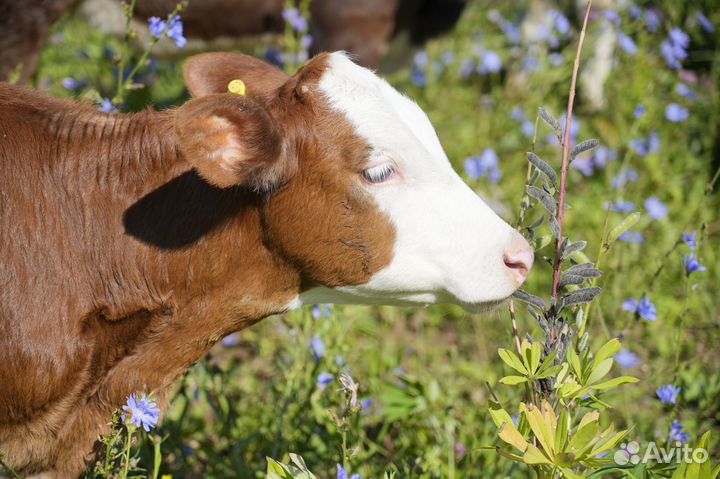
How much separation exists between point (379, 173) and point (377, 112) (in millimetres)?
183

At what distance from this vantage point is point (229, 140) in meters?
2.35

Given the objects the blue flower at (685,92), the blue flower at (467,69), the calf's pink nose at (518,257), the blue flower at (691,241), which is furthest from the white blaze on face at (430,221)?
the blue flower at (467,69)

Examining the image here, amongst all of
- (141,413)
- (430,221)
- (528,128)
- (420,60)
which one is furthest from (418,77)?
(141,413)

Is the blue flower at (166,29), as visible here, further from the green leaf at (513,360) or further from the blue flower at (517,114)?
the blue flower at (517,114)

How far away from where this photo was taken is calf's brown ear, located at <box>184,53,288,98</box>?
289 centimetres

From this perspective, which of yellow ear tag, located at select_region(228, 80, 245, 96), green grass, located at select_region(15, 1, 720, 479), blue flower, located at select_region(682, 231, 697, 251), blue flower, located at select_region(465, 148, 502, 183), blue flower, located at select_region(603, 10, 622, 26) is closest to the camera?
yellow ear tag, located at select_region(228, 80, 245, 96)

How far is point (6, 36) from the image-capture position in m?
4.36

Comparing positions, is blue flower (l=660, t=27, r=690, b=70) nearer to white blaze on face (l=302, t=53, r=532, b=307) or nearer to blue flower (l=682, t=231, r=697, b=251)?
blue flower (l=682, t=231, r=697, b=251)

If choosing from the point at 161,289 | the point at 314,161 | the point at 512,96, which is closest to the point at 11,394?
the point at 161,289

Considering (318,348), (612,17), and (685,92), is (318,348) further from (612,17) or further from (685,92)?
(685,92)

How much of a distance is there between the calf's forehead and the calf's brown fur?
42 millimetres

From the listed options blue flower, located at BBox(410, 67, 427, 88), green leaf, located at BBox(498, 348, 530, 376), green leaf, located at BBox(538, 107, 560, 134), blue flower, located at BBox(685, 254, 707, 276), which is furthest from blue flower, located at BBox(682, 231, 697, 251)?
blue flower, located at BBox(410, 67, 427, 88)

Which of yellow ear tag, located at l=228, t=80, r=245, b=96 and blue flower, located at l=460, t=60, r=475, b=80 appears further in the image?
blue flower, located at l=460, t=60, r=475, b=80

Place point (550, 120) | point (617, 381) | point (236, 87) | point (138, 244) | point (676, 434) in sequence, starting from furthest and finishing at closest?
point (676, 434) < point (236, 87) < point (138, 244) < point (550, 120) < point (617, 381)
